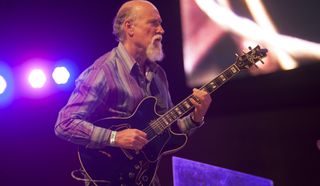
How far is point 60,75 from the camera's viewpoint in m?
3.45

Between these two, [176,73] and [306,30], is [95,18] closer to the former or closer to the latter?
[176,73]

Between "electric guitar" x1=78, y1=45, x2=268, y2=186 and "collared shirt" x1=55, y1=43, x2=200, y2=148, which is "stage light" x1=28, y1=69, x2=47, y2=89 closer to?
"collared shirt" x1=55, y1=43, x2=200, y2=148

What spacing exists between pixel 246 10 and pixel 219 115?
750 mm

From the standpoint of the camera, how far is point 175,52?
3426 mm

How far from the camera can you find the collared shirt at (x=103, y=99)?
1.95 metres

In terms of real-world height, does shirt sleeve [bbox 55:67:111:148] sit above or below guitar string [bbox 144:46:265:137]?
above

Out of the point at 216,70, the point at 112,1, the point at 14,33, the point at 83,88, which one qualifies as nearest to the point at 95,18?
the point at 112,1

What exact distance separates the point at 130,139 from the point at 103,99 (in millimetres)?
247

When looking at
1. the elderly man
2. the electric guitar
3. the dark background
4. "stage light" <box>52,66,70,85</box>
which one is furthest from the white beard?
"stage light" <box>52,66,70,85</box>

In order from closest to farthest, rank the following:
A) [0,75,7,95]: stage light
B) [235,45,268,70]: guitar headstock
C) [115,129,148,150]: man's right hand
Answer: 1. [115,129,148,150]: man's right hand
2. [235,45,268,70]: guitar headstock
3. [0,75,7,95]: stage light

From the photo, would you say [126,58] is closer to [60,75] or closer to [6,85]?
[60,75]

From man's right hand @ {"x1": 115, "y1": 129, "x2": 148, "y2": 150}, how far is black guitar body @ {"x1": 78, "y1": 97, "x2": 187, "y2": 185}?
47 mm

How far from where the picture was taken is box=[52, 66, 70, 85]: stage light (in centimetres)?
344

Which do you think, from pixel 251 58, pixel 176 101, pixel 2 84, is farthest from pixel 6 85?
pixel 251 58
